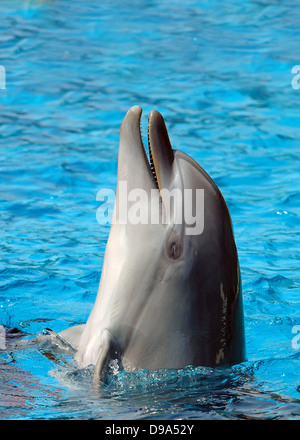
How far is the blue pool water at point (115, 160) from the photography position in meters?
4.47

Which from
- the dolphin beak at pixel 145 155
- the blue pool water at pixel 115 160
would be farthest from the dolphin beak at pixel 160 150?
the blue pool water at pixel 115 160

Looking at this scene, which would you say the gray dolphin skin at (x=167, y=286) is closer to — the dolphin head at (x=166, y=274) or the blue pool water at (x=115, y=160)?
the dolphin head at (x=166, y=274)

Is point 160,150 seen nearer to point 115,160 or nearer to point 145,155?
Result: point 145,155

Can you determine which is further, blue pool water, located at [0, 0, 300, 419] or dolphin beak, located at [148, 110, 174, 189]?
dolphin beak, located at [148, 110, 174, 189]

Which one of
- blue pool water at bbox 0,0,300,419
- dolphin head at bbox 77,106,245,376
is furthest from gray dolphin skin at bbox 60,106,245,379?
blue pool water at bbox 0,0,300,419

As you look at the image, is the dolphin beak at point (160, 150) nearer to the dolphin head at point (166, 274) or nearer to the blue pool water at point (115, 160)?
the dolphin head at point (166, 274)

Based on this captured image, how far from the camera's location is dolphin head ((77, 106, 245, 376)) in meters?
4.50

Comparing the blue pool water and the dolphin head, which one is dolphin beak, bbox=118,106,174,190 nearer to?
the dolphin head

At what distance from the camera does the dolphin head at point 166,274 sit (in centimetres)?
450

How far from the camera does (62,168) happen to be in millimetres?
10547

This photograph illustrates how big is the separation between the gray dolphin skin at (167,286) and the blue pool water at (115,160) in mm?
147

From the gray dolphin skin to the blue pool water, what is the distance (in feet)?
0.48

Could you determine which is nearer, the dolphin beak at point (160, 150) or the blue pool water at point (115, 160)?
the blue pool water at point (115, 160)

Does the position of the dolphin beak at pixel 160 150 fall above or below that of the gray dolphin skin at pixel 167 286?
above
